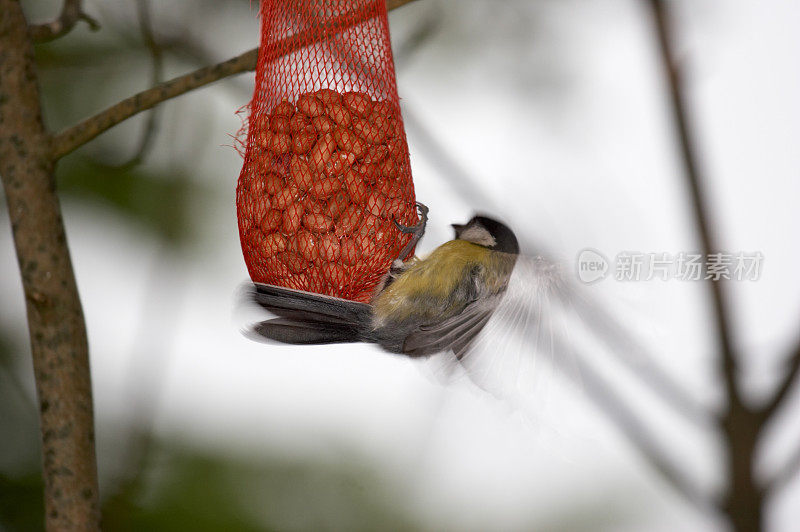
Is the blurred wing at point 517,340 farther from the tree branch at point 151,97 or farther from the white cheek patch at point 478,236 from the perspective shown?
the tree branch at point 151,97

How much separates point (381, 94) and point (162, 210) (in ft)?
3.93

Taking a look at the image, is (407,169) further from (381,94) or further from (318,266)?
(318,266)

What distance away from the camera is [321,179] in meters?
1.20

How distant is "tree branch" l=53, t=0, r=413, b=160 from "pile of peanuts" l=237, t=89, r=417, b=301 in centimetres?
13

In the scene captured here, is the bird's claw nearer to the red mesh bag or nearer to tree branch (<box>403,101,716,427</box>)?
the red mesh bag

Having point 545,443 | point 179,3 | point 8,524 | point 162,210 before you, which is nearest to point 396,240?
point 545,443

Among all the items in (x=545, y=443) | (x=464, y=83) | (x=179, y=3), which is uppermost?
(x=179, y=3)

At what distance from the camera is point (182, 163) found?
2.33 metres

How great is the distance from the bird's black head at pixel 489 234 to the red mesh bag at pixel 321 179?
0.46 feet

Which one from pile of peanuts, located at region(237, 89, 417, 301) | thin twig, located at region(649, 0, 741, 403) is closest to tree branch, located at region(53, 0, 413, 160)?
pile of peanuts, located at region(237, 89, 417, 301)

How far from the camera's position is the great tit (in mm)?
1174

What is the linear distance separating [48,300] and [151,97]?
372mm

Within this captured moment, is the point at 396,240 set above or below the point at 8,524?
above

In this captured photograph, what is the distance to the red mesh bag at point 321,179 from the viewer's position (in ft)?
3.92
